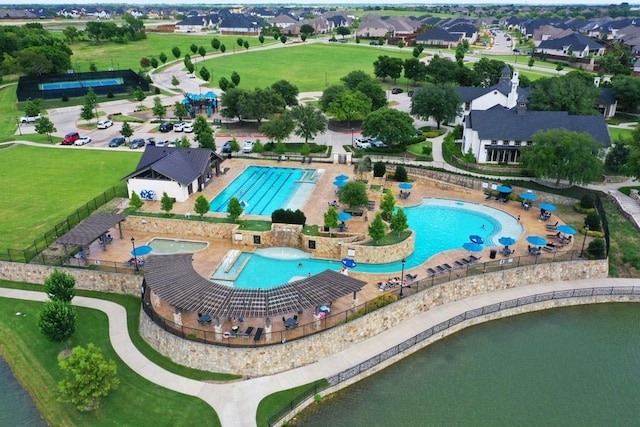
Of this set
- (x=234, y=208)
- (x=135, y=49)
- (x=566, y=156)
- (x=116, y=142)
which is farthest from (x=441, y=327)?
(x=135, y=49)

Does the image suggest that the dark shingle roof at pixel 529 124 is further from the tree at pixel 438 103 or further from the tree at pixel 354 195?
the tree at pixel 354 195

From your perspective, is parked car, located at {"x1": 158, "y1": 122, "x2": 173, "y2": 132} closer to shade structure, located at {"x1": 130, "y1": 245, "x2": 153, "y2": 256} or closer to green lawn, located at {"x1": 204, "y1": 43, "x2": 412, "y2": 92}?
green lawn, located at {"x1": 204, "y1": 43, "x2": 412, "y2": 92}

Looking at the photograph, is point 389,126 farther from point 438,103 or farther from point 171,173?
point 171,173

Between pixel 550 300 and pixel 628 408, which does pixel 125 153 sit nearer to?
pixel 550 300

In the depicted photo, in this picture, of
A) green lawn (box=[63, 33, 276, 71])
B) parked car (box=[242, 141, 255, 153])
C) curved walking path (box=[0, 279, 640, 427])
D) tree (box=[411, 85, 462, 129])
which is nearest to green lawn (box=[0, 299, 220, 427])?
curved walking path (box=[0, 279, 640, 427])

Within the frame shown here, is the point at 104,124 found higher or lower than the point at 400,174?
higher
